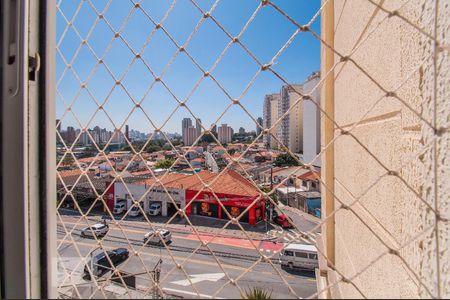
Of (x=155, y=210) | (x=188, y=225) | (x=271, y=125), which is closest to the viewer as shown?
(x=271, y=125)

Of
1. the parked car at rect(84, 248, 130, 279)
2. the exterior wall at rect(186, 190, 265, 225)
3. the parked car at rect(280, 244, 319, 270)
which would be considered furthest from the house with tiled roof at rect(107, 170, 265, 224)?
the parked car at rect(280, 244, 319, 270)

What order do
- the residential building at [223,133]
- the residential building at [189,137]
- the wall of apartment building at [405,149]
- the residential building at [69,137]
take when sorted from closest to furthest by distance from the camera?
the wall of apartment building at [405,149] < the residential building at [69,137] < the residential building at [189,137] < the residential building at [223,133]

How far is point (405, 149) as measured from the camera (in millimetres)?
248

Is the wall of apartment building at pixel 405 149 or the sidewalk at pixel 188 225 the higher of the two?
the wall of apartment building at pixel 405 149

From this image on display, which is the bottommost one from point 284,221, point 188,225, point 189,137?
point 284,221

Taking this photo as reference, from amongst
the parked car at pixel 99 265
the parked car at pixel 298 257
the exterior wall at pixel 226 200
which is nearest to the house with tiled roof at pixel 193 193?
the exterior wall at pixel 226 200

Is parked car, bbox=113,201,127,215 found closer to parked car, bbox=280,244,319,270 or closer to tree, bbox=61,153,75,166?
tree, bbox=61,153,75,166

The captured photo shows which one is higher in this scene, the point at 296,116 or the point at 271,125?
the point at 296,116

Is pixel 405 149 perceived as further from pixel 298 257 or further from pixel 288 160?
pixel 298 257

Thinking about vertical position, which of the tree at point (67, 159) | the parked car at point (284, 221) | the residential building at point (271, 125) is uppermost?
the residential building at point (271, 125)

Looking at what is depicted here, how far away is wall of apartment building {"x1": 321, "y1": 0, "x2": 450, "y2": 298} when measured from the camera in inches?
7.6

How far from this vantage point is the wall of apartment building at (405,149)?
0.63 ft

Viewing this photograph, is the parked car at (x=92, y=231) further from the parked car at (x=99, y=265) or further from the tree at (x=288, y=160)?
the tree at (x=288, y=160)

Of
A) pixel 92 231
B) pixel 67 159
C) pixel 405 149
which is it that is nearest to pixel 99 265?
pixel 92 231
